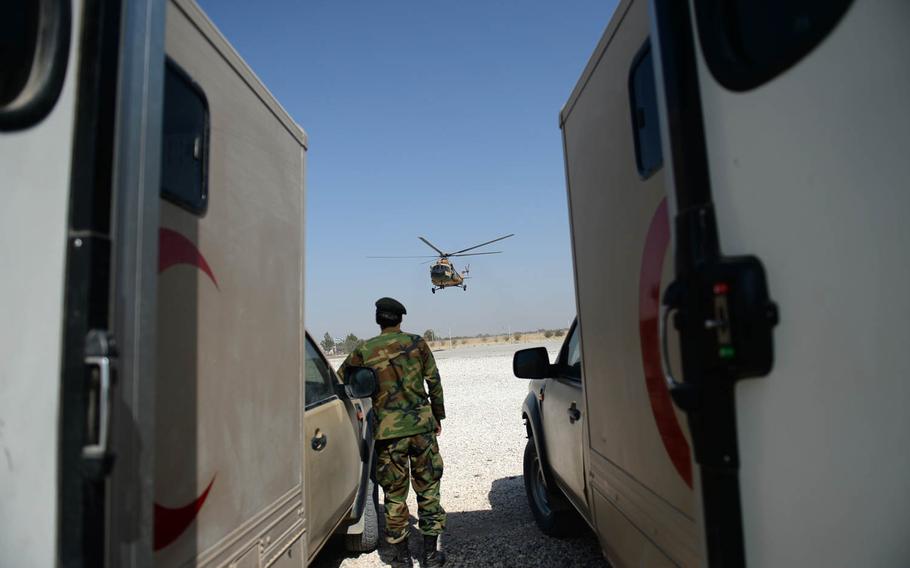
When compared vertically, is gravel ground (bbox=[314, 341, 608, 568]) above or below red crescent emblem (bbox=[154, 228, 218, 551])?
below

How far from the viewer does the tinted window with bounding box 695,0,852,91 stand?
112cm

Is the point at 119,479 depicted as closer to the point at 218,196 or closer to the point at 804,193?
the point at 218,196

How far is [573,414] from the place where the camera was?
3.18 meters

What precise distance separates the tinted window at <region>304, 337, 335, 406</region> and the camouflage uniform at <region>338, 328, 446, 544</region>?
0.46 m

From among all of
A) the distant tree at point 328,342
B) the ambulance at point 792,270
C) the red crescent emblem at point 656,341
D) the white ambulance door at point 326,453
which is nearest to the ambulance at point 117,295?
the white ambulance door at point 326,453

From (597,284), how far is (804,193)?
1430 mm

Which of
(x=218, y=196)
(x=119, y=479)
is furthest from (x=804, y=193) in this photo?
(x=218, y=196)

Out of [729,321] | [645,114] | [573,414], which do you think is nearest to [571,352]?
[573,414]

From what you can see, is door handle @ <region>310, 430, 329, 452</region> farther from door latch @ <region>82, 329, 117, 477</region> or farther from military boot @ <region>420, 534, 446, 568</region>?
door latch @ <region>82, 329, 117, 477</region>

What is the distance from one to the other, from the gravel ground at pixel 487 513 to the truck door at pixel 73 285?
3.36 metres

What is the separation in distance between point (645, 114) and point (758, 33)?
703 millimetres

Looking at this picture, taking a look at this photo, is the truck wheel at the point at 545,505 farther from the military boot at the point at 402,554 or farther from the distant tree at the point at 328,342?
the distant tree at the point at 328,342

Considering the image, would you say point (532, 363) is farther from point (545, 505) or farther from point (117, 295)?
point (117, 295)

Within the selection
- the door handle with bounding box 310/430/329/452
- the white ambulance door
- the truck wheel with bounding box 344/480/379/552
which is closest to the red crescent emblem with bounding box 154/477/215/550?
the white ambulance door
